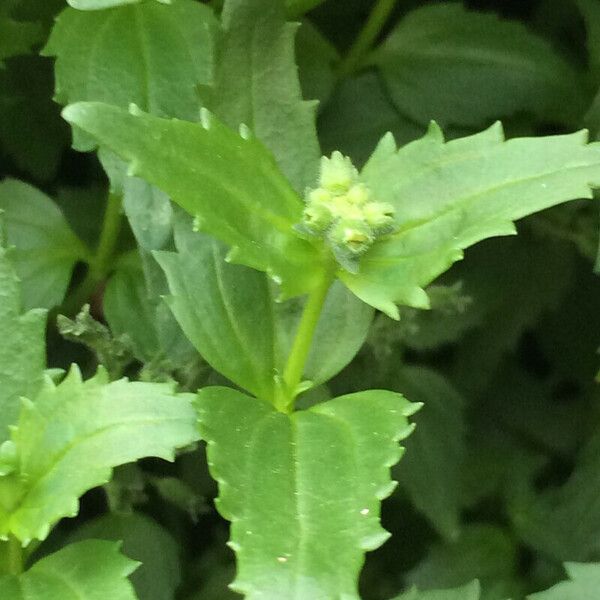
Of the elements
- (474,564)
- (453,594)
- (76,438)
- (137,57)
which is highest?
(137,57)

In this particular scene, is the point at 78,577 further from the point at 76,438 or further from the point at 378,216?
the point at 378,216

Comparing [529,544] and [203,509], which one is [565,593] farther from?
[203,509]

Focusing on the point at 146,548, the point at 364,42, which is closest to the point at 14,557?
the point at 146,548

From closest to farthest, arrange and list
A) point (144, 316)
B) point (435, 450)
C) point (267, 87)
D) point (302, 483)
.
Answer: point (302, 483)
point (267, 87)
point (144, 316)
point (435, 450)

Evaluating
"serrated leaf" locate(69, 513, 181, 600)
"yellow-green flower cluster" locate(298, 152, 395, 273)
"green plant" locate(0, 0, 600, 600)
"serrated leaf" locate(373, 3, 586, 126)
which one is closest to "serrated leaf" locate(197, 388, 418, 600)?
"green plant" locate(0, 0, 600, 600)

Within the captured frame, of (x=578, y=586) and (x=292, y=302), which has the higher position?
(x=292, y=302)

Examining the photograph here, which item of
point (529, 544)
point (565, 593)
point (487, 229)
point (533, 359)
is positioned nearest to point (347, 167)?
point (487, 229)

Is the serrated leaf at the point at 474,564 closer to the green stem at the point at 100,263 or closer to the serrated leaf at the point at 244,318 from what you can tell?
the serrated leaf at the point at 244,318

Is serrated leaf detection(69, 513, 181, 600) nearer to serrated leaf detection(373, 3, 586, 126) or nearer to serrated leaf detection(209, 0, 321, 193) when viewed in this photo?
serrated leaf detection(209, 0, 321, 193)
